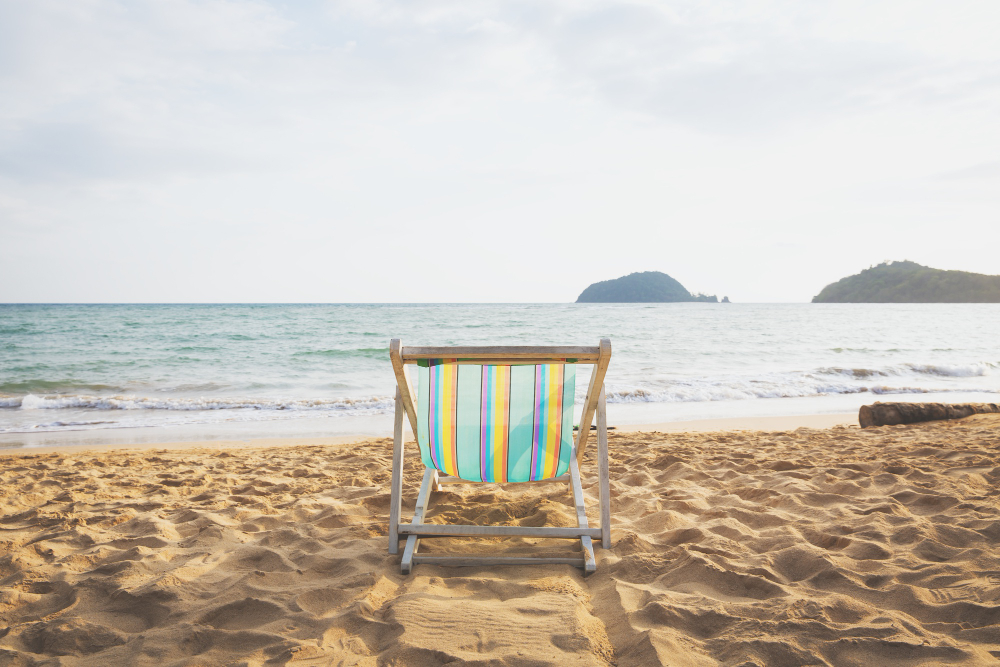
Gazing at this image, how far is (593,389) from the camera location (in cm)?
221

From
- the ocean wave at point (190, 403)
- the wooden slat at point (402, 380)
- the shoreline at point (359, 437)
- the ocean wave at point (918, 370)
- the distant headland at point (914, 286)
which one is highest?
the distant headland at point (914, 286)

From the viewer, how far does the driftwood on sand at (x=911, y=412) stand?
5.48 metres

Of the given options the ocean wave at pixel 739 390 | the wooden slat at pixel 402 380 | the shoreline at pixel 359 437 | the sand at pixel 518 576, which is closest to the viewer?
the sand at pixel 518 576

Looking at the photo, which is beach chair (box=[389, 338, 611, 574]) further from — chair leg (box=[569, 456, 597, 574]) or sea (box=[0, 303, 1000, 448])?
sea (box=[0, 303, 1000, 448])

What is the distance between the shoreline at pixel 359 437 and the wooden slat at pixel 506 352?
11.5 feet

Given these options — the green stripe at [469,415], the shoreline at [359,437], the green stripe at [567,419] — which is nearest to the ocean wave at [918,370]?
the shoreline at [359,437]

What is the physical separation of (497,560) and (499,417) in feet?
1.95

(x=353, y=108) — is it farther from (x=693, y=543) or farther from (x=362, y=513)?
(x=693, y=543)

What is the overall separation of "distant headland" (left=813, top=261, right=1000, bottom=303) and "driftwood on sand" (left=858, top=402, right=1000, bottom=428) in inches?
2598

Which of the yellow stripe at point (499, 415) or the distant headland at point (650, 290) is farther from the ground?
the distant headland at point (650, 290)

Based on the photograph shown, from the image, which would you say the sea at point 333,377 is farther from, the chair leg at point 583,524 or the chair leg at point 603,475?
the chair leg at point 603,475

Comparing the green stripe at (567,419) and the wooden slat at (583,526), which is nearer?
the wooden slat at (583,526)

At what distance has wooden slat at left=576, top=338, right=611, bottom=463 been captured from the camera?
206cm

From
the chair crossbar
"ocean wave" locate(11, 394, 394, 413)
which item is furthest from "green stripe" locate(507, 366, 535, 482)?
"ocean wave" locate(11, 394, 394, 413)
